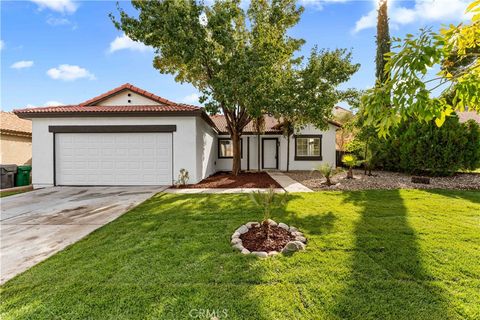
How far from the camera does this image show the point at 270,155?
57.1 ft

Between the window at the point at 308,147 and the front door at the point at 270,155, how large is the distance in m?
1.70

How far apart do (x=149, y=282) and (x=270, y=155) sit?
49.4 ft

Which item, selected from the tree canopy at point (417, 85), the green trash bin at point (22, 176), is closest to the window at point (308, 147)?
the tree canopy at point (417, 85)

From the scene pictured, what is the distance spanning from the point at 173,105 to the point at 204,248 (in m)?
8.49

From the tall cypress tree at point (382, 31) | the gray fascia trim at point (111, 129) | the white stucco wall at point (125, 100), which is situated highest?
the tall cypress tree at point (382, 31)

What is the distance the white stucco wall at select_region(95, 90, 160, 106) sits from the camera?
1130cm

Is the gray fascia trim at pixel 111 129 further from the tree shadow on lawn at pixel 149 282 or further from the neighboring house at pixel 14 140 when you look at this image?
the tree shadow on lawn at pixel 149 282

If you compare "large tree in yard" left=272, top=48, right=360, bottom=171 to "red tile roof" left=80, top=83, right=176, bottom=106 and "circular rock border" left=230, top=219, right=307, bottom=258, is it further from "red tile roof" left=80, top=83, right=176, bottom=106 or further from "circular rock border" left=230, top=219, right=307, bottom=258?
"circular rock border" left=230, top=219, right=307, bottom=258

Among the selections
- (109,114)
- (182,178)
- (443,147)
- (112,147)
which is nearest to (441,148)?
(443,147)

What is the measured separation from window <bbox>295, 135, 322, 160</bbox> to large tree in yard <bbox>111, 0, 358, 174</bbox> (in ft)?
20.9

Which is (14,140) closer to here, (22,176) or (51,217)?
(22,176)

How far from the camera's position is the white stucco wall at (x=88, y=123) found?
9.95 metres

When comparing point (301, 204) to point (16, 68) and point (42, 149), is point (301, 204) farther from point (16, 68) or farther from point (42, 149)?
point (16, 68)

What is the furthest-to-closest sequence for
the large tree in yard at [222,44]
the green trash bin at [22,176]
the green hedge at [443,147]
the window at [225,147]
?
the window at [225,147]
the green trash bin at [22,176]
the green hedge at [443,147]
the large tree in yard at [222,44]
